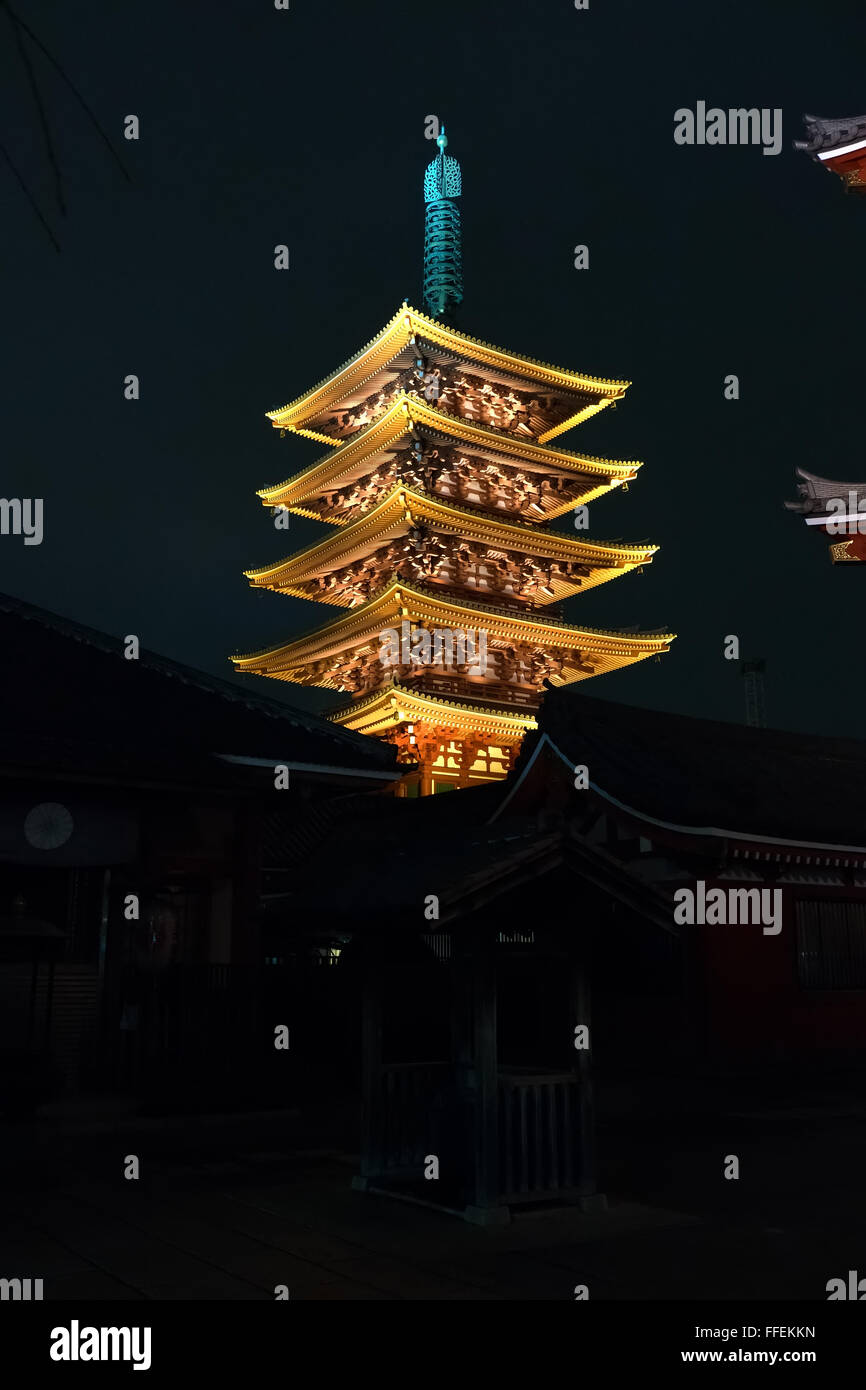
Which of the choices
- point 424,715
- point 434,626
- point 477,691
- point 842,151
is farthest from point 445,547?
point 842,151

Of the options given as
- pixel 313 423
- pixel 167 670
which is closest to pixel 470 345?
pixel 313 423

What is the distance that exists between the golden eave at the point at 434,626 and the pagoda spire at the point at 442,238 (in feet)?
34.5

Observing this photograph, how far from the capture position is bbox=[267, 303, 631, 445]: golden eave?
30.1 meters

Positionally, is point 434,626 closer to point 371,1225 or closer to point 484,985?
point 484,985

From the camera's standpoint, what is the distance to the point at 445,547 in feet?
103

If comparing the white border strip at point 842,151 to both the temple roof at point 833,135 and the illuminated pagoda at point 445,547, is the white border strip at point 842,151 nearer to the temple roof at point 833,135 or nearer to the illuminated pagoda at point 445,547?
the temple roof at point 833,135

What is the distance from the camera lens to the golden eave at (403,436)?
1178 inches

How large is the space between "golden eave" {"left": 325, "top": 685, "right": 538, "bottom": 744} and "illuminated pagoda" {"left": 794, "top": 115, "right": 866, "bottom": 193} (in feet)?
53.8

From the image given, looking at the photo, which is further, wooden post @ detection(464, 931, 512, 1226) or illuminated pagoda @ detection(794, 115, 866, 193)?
illuminated pagoda @ detection(794, 115, 866, 193)

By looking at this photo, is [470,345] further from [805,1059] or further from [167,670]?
[805,1059]

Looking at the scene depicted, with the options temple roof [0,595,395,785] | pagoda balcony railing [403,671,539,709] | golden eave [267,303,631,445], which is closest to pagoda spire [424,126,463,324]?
golden eave [267,303,631,445]

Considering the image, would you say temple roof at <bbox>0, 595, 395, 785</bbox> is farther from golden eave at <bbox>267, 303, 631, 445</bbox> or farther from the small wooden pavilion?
golden eave at <bbox>267, 303, 631, 445</bbox>

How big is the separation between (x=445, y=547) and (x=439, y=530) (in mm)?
983

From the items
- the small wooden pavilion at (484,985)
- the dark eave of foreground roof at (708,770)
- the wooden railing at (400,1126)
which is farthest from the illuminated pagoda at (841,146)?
the wooden railing at (400,1126)
